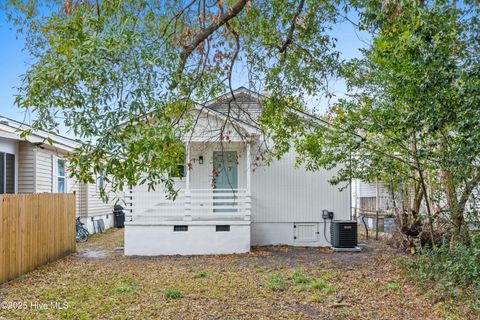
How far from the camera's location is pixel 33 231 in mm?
9078

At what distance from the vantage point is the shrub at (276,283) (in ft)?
24.5

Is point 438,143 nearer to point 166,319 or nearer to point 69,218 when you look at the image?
point 166,319

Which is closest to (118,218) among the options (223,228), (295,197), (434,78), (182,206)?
(182,206)

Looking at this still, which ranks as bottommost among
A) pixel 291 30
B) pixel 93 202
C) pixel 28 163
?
pixel 93 202

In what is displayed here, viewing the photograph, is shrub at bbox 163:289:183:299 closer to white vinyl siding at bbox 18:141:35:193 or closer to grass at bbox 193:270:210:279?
grass at bbox 193:270:210:279

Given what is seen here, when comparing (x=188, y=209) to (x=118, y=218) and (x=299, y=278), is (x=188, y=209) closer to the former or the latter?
(x=299, y=278)

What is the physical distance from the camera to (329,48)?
25.7 ft

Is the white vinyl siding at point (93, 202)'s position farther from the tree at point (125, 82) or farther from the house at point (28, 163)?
the tree at point (125, 82)

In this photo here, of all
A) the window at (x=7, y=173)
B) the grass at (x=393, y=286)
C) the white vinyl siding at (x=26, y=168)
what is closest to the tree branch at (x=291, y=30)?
the grass at (x=393, y=286)

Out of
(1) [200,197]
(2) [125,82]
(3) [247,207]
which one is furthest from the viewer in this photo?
(1) [200,197]

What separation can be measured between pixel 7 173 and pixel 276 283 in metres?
8.67

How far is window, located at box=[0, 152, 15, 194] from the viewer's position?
1170 centimetres

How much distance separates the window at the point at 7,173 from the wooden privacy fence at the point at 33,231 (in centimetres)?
196

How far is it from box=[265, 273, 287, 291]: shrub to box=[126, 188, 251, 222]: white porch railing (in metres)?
3.61
